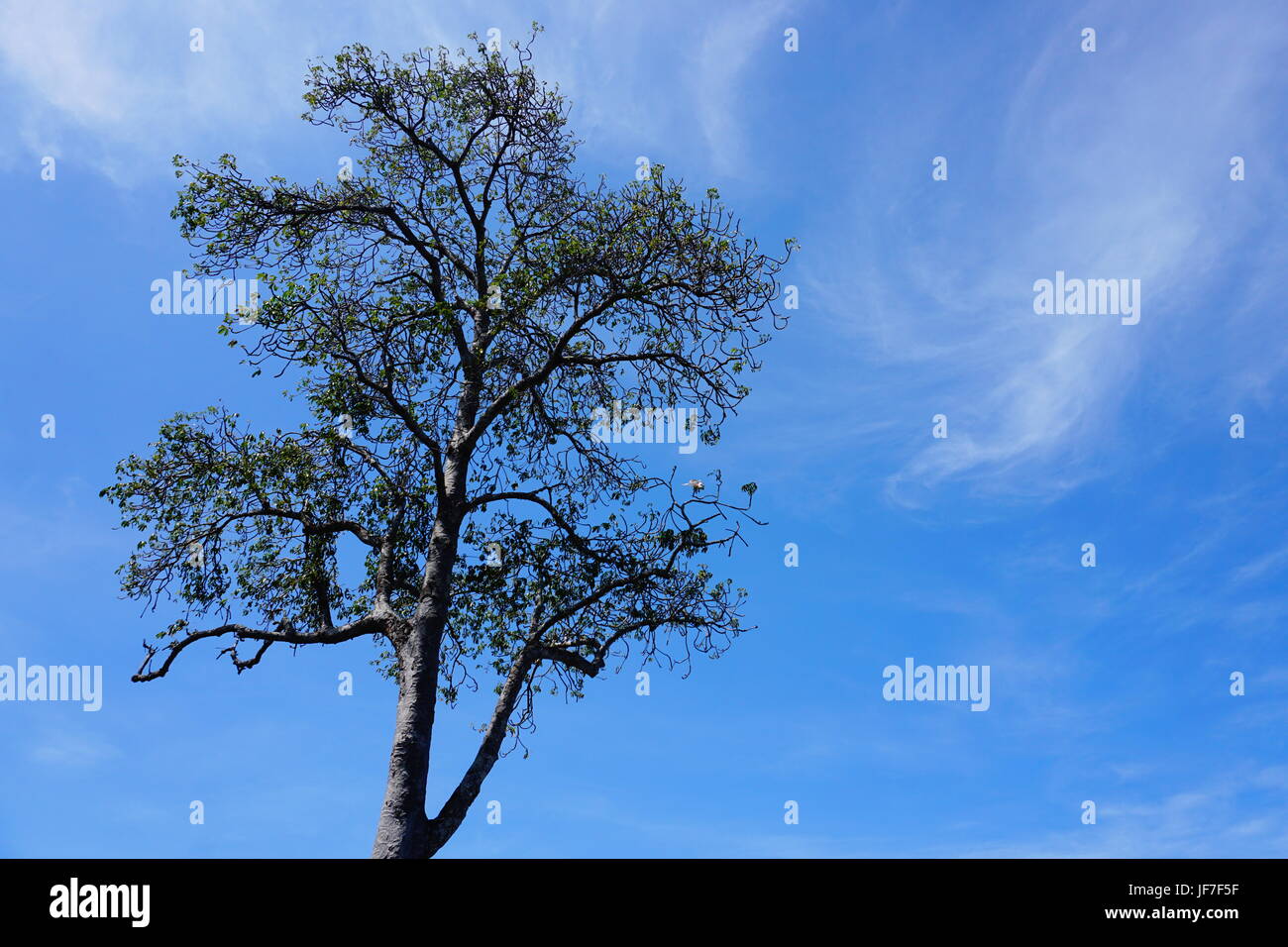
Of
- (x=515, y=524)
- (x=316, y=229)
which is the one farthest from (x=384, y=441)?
(x=316, y=229)

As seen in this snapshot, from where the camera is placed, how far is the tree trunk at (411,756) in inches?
463

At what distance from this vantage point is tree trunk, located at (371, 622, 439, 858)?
1175 centimetres

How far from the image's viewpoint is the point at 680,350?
14289mm

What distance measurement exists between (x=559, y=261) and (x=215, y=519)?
6270 millimetres

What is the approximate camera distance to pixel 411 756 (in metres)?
12.0
